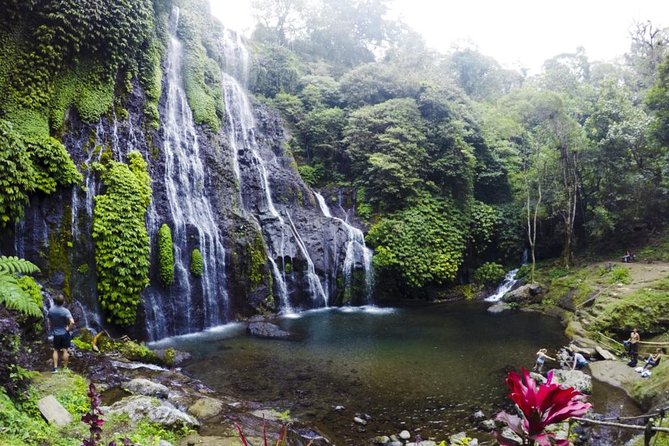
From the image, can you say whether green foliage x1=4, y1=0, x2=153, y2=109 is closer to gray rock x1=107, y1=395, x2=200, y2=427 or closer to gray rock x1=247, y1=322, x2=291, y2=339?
gray rock x1=247, y1=322, x2=291, y2=339

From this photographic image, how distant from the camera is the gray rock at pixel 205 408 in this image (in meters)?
7.42

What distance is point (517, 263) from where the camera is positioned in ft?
81.5

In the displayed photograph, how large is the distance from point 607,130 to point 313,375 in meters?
20.7

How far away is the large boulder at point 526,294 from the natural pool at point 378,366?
217 cm

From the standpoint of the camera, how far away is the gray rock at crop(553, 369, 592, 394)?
9.72m

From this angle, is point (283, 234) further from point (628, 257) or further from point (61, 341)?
point (628, 257)

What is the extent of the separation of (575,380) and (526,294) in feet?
36.5

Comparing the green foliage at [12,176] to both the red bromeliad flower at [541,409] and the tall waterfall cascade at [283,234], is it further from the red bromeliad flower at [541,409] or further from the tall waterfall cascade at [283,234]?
the red bromeliad flower at [541,409]

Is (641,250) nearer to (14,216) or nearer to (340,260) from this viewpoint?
(340,260)

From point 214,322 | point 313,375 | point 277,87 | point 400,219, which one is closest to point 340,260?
point 400,219

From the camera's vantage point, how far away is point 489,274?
23297 millimetres

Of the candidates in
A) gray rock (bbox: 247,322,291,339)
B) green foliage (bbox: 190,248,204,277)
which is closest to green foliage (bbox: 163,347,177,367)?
gray rock (bbox: 247,322,291,339)

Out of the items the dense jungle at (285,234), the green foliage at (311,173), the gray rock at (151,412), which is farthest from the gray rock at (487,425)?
the green foliage at (311,173)

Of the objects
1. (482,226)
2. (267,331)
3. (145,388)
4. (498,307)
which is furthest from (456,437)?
(482,226)
